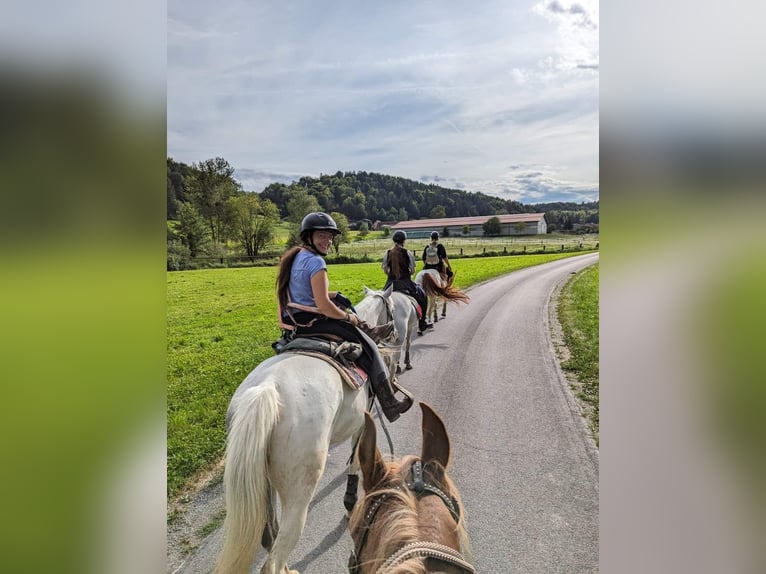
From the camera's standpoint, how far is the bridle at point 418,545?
1.16m

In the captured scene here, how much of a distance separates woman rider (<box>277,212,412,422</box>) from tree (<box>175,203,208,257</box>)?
834 millimetres

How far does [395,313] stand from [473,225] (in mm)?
1610

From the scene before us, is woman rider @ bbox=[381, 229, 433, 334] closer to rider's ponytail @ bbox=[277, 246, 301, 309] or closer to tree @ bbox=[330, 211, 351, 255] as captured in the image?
tree @ bbox=[330, 211, 351, 255]

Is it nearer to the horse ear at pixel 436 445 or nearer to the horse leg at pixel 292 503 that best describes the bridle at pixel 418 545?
the horse ear at pixel 436 445

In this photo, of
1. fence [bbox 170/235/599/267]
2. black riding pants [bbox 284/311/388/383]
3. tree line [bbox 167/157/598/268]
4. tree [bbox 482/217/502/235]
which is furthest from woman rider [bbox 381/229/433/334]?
black riding pants [bbox 284/311/388/383]

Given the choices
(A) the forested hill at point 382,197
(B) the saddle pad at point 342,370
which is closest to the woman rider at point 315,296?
(B) the saddle pad at point 342,370

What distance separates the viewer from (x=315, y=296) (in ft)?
7.38

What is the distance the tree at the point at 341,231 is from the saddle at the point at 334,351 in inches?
43.4
